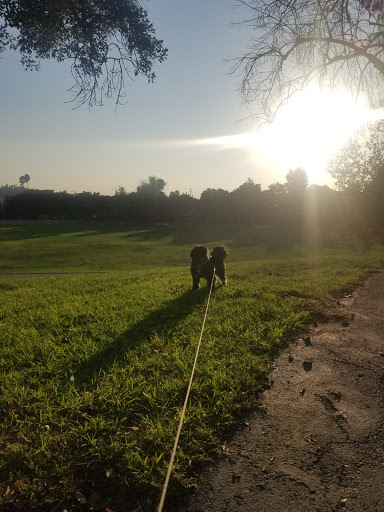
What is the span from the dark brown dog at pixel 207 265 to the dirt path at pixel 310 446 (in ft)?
14.8

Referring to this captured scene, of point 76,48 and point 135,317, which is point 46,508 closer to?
point 135,317

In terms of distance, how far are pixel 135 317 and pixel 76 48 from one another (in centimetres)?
492

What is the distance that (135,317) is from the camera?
21.9 ft

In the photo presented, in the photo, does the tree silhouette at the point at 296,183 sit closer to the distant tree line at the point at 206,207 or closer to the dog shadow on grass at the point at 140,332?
the distant tree line at the point at 206,207

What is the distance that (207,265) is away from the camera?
9.34 metres

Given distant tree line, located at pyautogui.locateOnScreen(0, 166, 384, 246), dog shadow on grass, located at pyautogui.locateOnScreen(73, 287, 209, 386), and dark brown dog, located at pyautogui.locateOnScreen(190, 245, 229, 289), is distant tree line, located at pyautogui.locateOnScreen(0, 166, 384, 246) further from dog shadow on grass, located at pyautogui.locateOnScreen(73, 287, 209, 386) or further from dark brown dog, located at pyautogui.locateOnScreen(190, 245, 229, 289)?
dog shadow on grass, located at pyautogui.locateOnScreen(73, 287, 209, 386)

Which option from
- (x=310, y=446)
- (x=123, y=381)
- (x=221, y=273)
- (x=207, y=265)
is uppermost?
(x=207, y=265)

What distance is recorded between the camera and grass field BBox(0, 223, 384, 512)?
8.66 ft

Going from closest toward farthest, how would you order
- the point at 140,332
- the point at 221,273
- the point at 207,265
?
the point at 140,332 → the point at 207,265 → the point at 221,273

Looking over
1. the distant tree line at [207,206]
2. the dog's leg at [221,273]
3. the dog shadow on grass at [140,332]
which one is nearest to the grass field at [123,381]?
the dog shadow on grass at [140,332]

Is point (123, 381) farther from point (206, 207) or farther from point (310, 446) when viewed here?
point (206, 207)

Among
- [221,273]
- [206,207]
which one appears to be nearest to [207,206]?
[206,207]

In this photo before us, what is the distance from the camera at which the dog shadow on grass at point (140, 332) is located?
14.4 ft

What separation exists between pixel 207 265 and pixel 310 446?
21.4ft
